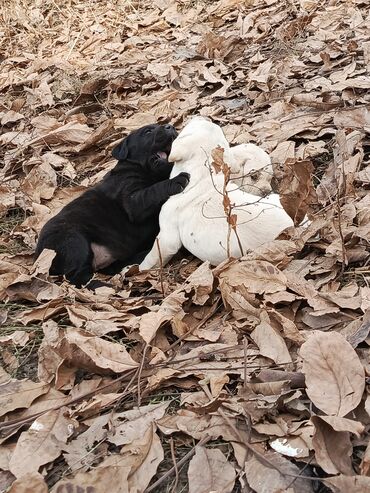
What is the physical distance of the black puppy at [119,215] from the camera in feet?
13.6

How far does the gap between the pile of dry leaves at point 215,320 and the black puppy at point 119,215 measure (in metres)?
0.30

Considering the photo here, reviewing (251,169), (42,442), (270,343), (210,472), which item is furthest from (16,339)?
(251,169)

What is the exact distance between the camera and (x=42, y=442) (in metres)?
2.37

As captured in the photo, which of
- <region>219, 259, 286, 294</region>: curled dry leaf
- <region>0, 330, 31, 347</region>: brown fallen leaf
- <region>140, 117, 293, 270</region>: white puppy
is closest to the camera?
<region>219, 259, 286, 294</region>: curled dry leaf

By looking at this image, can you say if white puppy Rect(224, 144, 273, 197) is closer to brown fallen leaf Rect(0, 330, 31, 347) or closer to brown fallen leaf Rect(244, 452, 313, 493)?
brown fallen leaf Rect(0, 330, 31, 347)

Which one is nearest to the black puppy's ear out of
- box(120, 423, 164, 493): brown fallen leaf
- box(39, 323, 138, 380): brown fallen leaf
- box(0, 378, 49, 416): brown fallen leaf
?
box(39, 323, 138, 380): brown fallen leaf

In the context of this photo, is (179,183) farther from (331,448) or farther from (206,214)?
(331,448)

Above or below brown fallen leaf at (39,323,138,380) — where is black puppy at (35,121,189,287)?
below

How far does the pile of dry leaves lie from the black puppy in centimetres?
30

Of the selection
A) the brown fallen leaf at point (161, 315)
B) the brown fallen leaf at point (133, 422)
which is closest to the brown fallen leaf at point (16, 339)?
the brown fallen leaf at point (161, 315)

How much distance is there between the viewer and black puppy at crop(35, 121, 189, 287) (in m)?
4.15

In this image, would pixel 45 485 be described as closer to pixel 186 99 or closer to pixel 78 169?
pixel 78 169

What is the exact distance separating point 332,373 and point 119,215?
8.59ft

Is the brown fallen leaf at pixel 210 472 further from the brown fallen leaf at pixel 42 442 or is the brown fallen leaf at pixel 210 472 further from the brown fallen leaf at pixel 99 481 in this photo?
the brown fallen leaf at pixel 42 442
